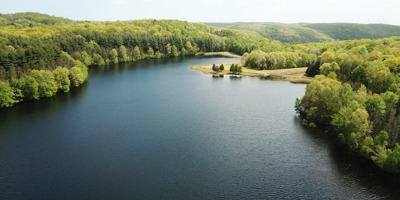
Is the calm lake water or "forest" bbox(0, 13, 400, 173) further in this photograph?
"forest" bbox(0, 13, 400, 173)

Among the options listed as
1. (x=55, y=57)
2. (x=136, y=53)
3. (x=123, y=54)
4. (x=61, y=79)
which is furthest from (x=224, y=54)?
(x=61, y=79)

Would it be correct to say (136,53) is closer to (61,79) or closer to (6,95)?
(61,79)

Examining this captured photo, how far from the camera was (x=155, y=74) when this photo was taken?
345ft

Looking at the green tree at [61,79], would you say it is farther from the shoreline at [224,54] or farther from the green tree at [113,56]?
the shoreline at [224,54]

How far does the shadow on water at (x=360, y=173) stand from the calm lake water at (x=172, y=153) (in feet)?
0.45

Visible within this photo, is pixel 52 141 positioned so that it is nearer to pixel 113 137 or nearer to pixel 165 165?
pixel 113 137

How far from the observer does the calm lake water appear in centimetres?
3262

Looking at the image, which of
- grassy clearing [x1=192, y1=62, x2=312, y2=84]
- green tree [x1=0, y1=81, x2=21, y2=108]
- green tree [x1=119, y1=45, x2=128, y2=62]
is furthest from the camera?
green tree [x1=119, y1=45, x2=128, y2=62]

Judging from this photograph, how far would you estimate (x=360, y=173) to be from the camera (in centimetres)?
3644

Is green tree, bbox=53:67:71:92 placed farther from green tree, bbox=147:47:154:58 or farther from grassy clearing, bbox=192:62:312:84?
green tree, bbox=147:47:154:58

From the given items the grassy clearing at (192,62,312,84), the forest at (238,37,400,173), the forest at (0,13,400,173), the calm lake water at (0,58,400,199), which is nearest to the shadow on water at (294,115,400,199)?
the calm lake water at (0,58,400,199)

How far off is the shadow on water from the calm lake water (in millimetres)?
136

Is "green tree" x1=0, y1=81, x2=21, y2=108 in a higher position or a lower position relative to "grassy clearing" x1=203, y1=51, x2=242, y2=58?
lower

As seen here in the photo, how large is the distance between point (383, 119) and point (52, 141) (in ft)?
174
